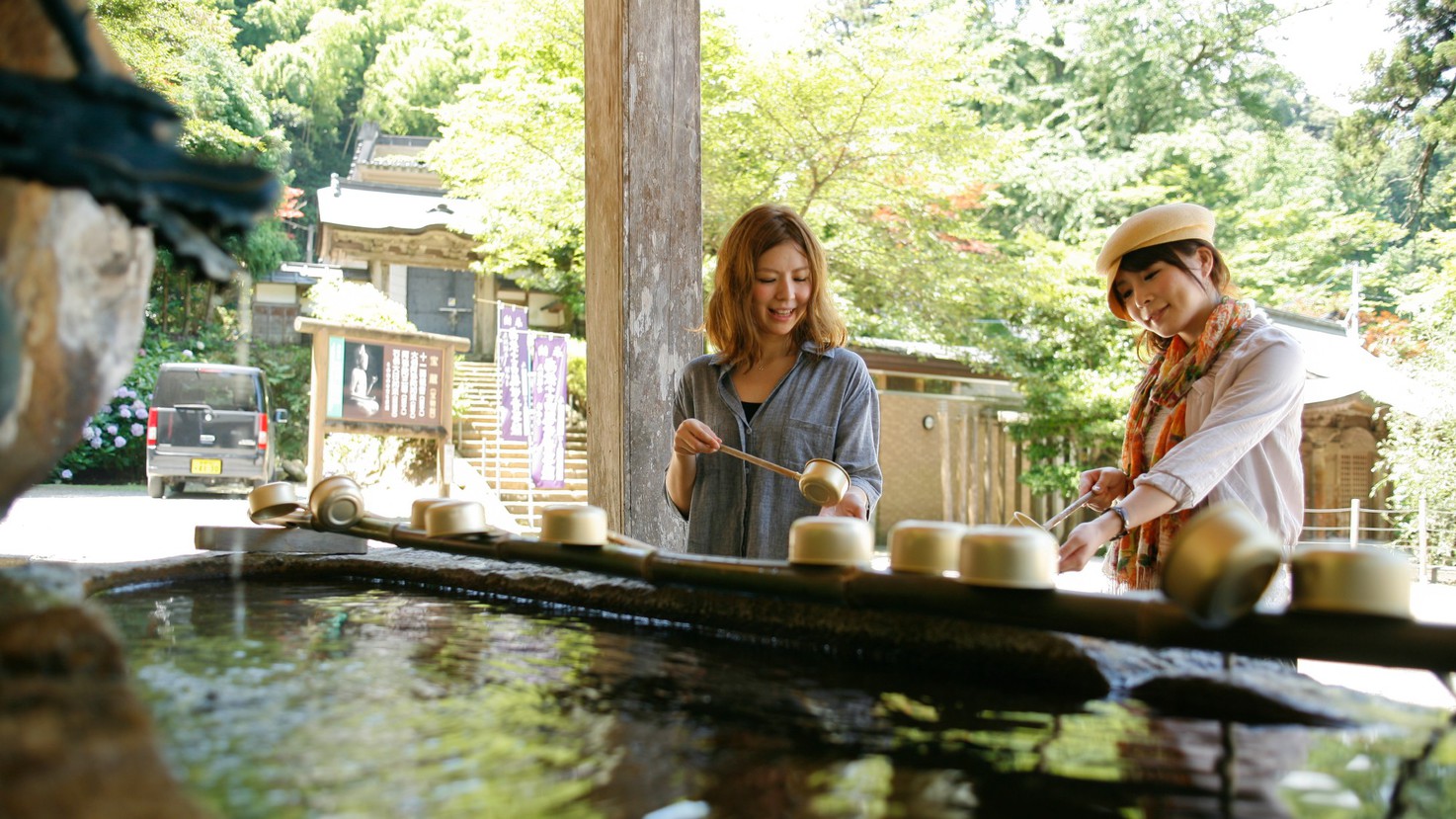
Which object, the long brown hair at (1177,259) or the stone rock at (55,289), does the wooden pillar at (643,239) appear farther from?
the stone rock at (55,289)

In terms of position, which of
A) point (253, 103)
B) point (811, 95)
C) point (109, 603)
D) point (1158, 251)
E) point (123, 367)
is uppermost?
point (253, 103)

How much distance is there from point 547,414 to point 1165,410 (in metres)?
8.50

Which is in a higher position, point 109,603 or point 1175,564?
point 1175,564

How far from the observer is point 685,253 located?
3.38 meters

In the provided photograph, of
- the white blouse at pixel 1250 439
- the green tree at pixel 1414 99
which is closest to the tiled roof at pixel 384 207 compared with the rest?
the green tree at pixel 1414 99

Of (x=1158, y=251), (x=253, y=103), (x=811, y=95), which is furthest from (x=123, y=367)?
(x=253, y=103)

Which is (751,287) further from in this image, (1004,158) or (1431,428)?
(1431,428)

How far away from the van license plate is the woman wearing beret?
46.7 feet

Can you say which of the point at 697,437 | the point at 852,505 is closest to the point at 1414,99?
the point at 852,505

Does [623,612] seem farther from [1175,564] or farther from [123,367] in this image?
[1175,564]

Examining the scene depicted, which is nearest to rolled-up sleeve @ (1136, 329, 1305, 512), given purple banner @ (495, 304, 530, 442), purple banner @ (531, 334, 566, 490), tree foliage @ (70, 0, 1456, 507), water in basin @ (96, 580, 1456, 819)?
water in basin @ (96, 580, 1456, 819)

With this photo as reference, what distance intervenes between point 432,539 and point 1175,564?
60.0 inches

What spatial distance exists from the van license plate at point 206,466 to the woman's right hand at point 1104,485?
14198mm

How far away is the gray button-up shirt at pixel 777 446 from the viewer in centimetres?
257
